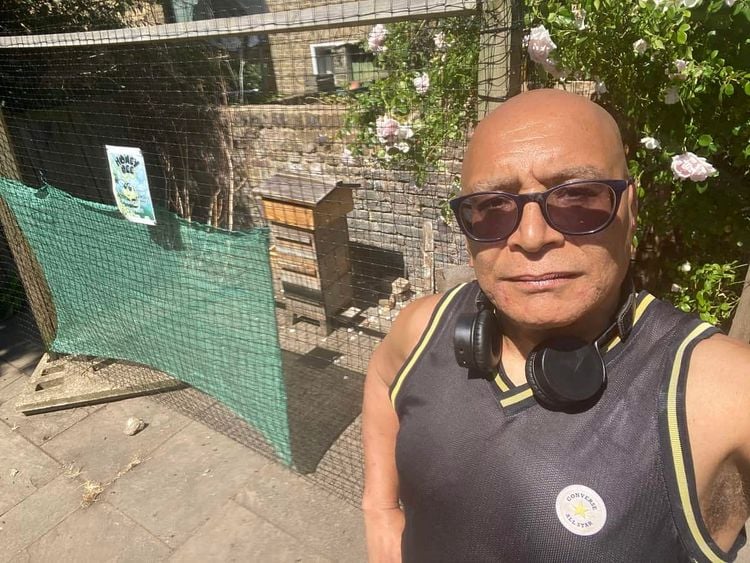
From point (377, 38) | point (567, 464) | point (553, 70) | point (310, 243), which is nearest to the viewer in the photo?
point (567, 464)

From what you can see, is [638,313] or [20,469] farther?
[20,469]

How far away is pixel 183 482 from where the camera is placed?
3.22m

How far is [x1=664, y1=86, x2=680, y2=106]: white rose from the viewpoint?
179 cm

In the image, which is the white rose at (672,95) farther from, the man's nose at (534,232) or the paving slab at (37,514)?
the paving slab at (37,514)

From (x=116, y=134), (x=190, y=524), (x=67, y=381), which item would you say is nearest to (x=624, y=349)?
(x=190, y=524)

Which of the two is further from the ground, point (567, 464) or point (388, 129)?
point (388, 129)

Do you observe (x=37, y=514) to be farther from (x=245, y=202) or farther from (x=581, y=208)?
(x=245, y=202)

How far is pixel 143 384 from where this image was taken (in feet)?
13.5

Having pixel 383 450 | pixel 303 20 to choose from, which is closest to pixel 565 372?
pixel 383 450

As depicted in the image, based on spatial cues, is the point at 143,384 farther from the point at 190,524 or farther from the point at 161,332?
the point at 190,524

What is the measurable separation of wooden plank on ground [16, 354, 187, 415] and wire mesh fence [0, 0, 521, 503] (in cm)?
5

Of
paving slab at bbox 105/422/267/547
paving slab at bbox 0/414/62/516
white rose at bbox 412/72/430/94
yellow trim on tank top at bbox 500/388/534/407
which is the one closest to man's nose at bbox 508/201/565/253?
yellow trim on tank top at bbox 500/388/534/407

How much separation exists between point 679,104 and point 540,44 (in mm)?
644

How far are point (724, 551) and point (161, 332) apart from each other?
11.2ft
